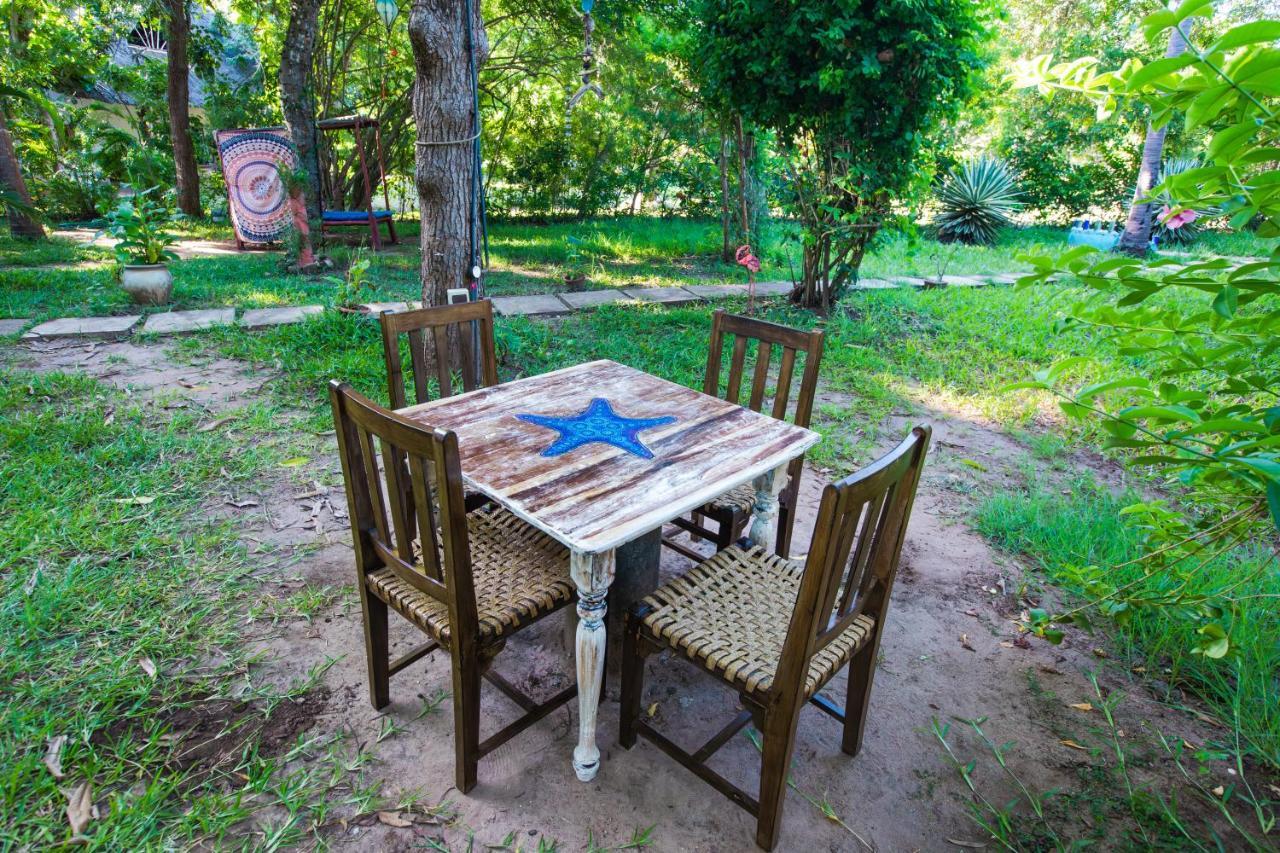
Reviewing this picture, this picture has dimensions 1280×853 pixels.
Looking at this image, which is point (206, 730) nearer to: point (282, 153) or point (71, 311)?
point (71, 311)

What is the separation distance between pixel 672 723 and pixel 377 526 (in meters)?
1.02

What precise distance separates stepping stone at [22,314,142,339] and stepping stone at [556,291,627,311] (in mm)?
3195

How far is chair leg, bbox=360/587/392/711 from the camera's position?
184cm

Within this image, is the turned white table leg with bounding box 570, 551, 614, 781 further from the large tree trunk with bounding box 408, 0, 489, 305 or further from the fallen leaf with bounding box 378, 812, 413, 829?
the large tree trunk with bounding box 408, 0, 489, 305

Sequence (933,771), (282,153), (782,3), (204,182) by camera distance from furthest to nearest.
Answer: (204,182) → (282,153) → (782,3) → (933,771)

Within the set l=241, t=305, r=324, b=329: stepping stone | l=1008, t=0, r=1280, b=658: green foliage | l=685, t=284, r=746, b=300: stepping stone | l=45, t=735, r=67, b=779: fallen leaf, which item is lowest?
l=45, t=735, r=67, b=779: fallen leaf

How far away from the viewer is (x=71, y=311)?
16.7 feet

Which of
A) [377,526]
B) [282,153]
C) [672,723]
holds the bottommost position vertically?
[672,723]

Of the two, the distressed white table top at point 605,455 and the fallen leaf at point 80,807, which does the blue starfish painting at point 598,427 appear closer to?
the distressed white table top at point 605,455

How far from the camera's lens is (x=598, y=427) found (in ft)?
6.55

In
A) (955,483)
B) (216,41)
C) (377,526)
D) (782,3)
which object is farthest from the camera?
(216,41)

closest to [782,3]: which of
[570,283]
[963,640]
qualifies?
[570,283]

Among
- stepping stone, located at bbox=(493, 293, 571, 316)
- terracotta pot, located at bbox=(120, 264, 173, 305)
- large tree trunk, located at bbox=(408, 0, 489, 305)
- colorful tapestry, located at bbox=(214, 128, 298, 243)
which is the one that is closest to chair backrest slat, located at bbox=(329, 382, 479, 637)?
large tree trunk, located at bbox=(408, 0, 489, 305)

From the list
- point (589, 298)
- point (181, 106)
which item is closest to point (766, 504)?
point (589, 298)
